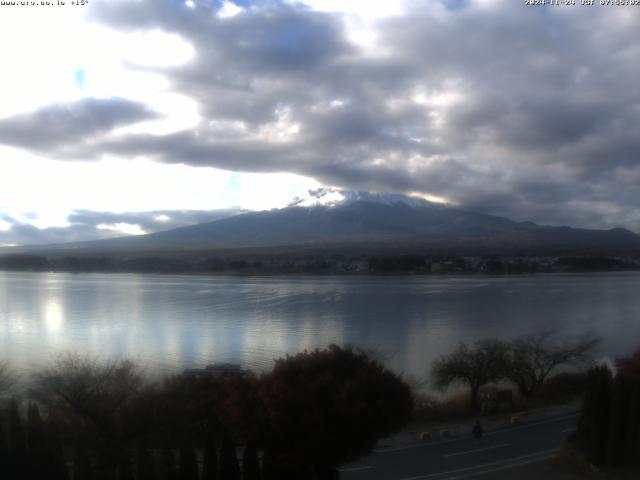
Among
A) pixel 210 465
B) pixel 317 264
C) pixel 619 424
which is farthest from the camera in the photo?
pixel 317 264

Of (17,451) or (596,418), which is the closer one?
(17,451)

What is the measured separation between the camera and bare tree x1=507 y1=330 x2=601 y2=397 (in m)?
14.4

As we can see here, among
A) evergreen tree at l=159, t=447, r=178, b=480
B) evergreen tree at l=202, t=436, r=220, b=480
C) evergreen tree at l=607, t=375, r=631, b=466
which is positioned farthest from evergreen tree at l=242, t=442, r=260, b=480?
evergreen tree at l=607, t=375, r=631, b=466

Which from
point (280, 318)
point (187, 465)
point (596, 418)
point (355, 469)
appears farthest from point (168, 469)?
point (280, 318)

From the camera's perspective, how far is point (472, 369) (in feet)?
46.1

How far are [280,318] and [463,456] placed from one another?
50.8 feet

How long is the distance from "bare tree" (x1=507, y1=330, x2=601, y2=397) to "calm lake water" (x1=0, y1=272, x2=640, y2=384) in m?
0.99

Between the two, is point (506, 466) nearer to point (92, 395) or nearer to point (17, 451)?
point (92, 395)

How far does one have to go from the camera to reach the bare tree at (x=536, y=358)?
14.4 metres

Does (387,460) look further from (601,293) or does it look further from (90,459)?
(601,293)

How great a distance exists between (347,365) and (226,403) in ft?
4.74

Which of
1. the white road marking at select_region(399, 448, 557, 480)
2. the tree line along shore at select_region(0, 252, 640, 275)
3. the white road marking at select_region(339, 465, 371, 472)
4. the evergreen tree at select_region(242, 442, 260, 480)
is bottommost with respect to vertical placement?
the white road marking at select_region(399, 448, 557, 480)

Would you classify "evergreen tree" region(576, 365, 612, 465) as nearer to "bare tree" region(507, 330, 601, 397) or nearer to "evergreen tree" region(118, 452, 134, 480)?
"bare tree" region(507, 330, 601, 397)

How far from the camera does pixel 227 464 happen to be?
6.82 metres
